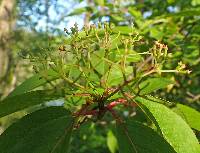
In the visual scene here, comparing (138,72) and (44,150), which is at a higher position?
(138,72)

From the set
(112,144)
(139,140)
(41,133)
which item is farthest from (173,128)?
(112,144)

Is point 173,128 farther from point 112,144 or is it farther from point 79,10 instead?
point 79,10

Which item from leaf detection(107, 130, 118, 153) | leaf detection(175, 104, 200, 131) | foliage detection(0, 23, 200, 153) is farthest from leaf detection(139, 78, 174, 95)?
leaf detection(107, 130, 118, 153)

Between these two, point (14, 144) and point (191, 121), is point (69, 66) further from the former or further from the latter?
point (191, 121)

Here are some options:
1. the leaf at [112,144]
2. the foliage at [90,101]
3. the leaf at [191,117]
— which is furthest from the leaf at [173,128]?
the leaf at [112,144]

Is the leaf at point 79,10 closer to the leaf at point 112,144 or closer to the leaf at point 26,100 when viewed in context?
the leaf at point 112,144

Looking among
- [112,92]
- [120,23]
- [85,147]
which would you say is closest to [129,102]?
[112,92]
